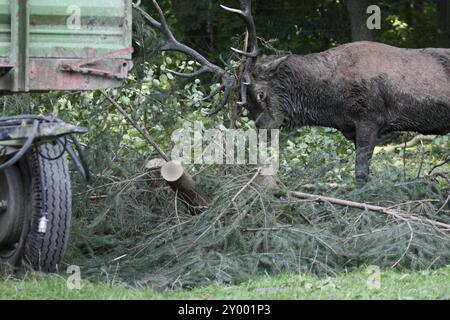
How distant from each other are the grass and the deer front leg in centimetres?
348

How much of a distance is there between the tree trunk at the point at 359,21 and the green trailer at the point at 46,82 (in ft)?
34.6

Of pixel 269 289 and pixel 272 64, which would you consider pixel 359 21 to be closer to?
pixel 272 64

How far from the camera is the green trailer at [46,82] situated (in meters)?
6.79

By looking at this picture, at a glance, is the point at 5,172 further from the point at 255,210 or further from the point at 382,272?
the point at 382,272

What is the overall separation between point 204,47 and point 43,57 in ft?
39.0

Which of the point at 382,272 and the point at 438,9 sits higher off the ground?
the point at 438,9

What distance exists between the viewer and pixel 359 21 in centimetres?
1731

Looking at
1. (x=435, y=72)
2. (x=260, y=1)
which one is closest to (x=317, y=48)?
(x=260, y=1)

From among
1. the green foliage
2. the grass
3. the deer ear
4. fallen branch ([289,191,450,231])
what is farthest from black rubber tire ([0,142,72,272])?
the deer ear

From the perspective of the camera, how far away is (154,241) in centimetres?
816

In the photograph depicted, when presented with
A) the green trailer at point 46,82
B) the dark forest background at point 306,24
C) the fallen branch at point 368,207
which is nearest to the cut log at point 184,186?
the fallen branch at point 368,207

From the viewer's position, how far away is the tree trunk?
17266 mm

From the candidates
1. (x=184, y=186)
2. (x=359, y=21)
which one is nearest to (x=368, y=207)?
(x=184, y=186)
